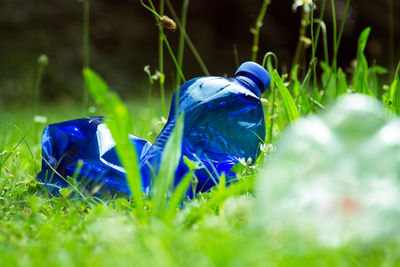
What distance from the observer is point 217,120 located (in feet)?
3.78

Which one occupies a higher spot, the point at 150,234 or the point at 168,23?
the point at 168,23

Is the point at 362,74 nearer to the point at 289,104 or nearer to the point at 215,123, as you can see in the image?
the point at 289,104

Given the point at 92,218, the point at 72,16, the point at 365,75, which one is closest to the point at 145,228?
the point at 92,218

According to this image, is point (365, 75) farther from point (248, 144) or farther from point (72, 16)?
point (72, 16)

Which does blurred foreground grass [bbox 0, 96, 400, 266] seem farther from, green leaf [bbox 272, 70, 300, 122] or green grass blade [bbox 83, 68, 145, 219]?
green leaf [bbox 272, 70, 300, 122]

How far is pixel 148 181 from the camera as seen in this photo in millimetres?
→ 1080

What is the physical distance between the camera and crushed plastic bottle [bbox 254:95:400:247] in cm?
62

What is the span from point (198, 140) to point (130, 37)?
479 centimetres

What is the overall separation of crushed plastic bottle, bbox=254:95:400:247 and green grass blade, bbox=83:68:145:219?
0.24m

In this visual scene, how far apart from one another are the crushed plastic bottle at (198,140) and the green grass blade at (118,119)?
0.25m

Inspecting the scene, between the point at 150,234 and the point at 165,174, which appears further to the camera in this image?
the point at 165,174

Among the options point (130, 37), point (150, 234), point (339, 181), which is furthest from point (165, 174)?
point (130, 37)

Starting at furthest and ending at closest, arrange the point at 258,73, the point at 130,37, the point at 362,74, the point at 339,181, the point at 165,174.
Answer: the point at 130,37, the point at 362,74, the point at 258,73, the point at 165,174, the point at 339,181

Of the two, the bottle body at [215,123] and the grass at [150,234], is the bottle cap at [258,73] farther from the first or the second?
the grass at [150,234]
